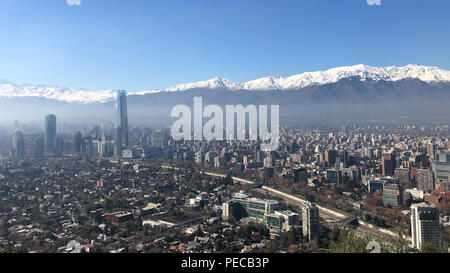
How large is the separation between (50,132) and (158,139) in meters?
4.09

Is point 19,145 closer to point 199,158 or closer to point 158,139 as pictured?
point 158,139

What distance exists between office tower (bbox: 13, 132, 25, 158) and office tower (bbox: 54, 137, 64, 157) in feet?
3.90

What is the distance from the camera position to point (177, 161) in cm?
1190

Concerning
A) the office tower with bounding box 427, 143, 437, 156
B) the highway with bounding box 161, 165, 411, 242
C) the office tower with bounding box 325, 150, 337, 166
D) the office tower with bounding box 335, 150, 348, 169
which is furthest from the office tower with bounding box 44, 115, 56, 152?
the office tower with bounding box 427, 143, 437, 156

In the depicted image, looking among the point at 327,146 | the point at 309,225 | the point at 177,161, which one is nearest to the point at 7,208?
the point at 309,225

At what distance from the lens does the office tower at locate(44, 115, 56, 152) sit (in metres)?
12.0

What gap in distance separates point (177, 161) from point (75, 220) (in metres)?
6.63

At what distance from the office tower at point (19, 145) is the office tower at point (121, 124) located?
3338 mm

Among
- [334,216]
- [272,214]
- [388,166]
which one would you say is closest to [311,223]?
[272,214]

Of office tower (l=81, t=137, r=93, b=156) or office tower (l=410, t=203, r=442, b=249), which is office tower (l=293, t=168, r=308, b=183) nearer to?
office tower (l=410, t=203, r=442, b=249)

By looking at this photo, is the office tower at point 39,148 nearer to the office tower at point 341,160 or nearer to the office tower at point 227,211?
the office tower at point 227,211

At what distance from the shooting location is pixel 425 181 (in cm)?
768

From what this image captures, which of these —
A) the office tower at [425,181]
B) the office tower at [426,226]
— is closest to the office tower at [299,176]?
the office tower at [425,181]

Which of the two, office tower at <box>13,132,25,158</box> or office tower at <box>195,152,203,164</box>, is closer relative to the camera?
office tower at <box>13,132,25,158</box>
